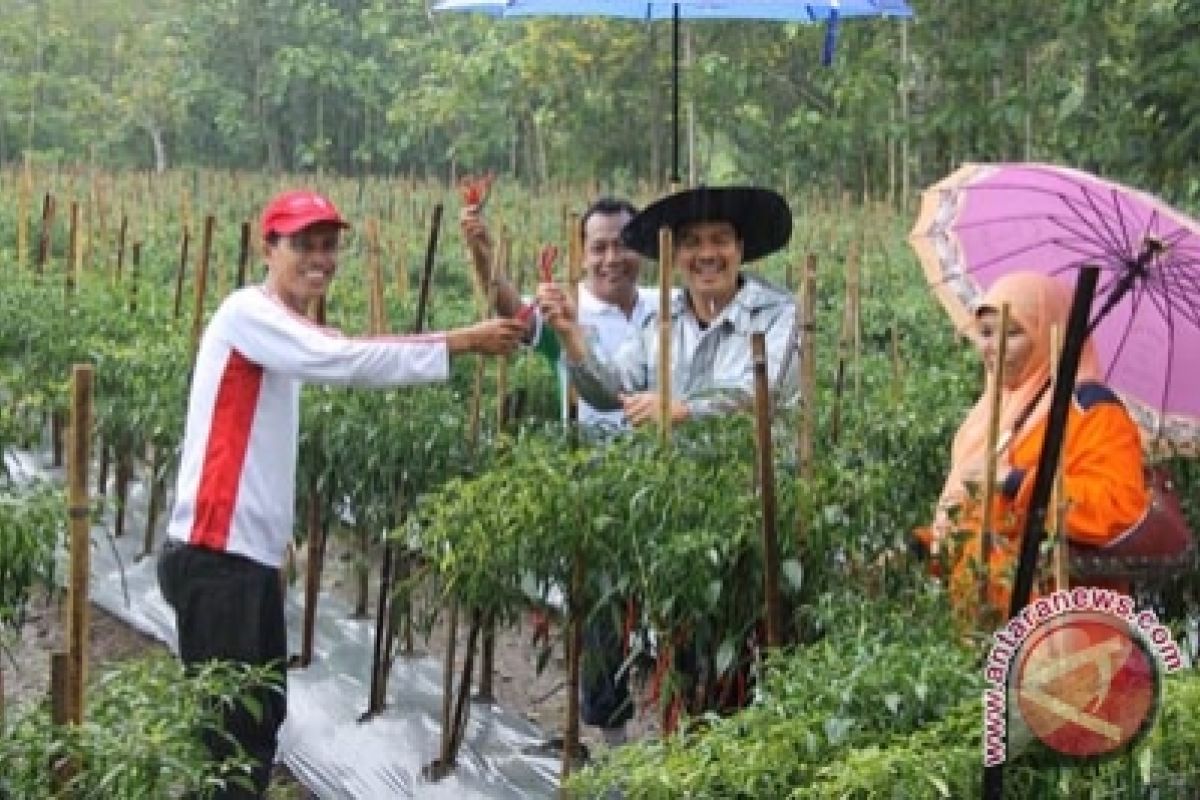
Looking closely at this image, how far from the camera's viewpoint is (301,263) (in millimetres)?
3348

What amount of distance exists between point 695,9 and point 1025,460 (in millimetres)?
2166

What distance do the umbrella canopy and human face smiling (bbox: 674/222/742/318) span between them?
88 cm

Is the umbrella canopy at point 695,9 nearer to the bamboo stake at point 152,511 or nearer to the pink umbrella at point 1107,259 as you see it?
the pink umbrella at point 1107,259

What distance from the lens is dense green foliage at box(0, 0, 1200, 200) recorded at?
32.4ft

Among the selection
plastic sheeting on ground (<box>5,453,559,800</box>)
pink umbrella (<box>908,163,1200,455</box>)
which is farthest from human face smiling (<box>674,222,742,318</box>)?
plastic sheeting on ground (<box>5,453,559,800</box>)

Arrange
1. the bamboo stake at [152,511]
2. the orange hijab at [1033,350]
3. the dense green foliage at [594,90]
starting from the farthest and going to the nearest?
the dense green foliage at [594,90] → the bamboo stake at [152,511] → the orange hijab at [1033,350]

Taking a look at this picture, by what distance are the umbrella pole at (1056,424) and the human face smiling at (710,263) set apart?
1411mm

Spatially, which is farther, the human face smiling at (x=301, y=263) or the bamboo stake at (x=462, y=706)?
the bamboo stake at (x=462, y=706)

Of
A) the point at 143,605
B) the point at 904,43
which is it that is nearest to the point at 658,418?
the point at 143,605

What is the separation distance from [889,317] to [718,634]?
18.8 feet

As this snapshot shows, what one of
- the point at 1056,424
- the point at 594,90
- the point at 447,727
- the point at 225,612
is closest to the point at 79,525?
the point at 225,612

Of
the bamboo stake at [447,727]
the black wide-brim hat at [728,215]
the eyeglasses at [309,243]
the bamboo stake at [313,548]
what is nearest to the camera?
the eyeglasses at [309,243]

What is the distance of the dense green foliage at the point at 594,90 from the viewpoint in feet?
32.4

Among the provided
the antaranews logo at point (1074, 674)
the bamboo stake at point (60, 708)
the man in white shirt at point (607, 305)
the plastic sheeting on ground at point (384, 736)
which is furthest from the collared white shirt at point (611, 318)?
the antaranews logo at point (1074, 674)
